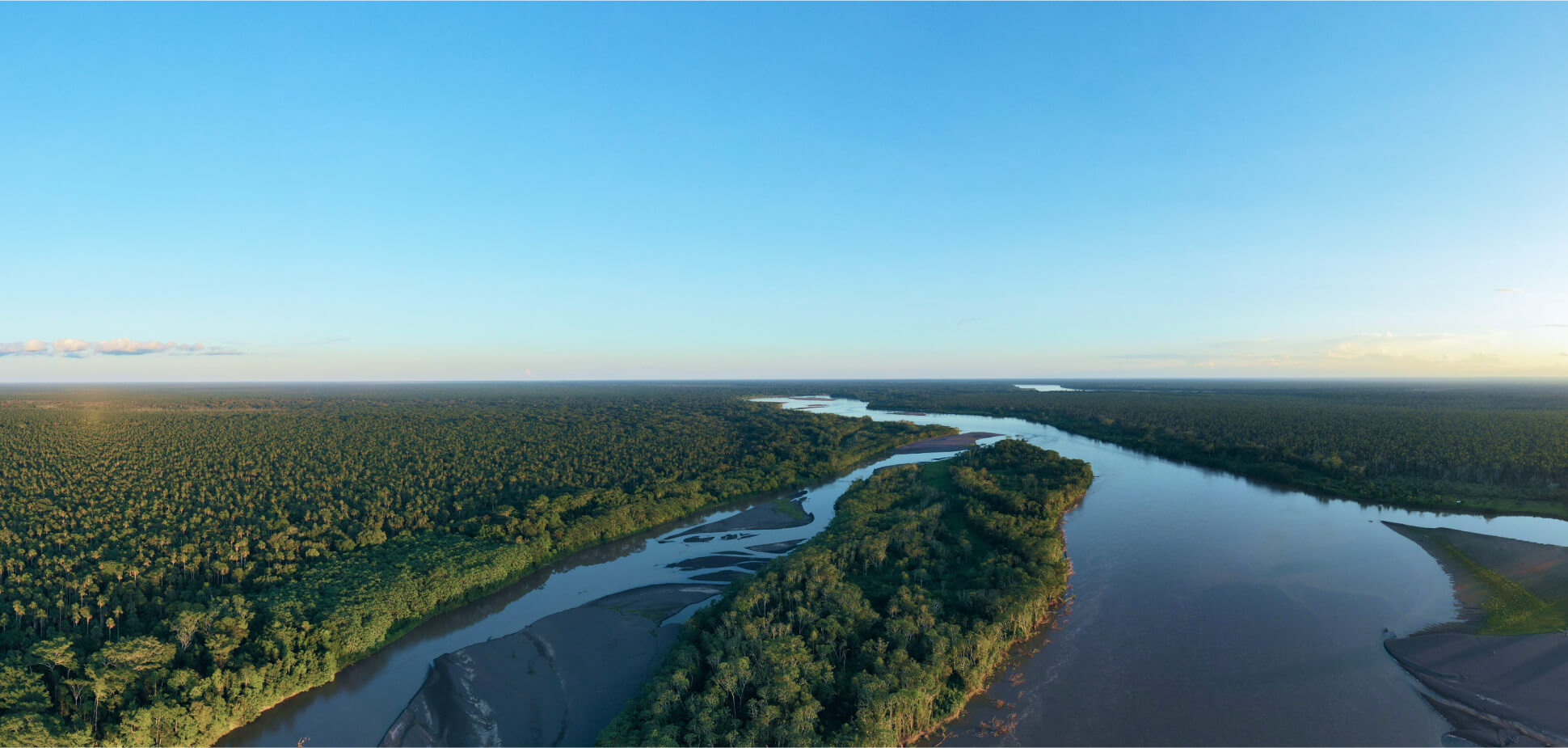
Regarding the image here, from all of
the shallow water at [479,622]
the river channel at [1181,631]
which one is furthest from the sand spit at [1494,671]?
the shallow water at [479,622]

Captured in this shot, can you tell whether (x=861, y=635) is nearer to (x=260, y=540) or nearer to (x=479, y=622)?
(x=479, y=622)

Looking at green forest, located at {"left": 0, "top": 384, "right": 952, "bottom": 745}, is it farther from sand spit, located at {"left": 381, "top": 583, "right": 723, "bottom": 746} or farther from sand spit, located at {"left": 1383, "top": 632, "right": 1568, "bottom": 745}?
sand spit, located at {"left": 1383, "top": 632, "right": 1568, "bottom": 745}

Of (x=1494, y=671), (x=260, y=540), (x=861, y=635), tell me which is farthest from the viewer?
(x=260, y=540)

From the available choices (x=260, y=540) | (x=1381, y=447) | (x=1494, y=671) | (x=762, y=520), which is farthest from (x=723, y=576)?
(x=1381, y=447)

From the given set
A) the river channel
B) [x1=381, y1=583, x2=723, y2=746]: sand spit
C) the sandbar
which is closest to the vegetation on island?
the river channel

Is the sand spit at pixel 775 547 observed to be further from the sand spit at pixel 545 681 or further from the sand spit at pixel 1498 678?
the sand spit at pixel 1498 678

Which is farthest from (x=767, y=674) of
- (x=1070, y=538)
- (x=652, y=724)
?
(x=1070, y=538)
